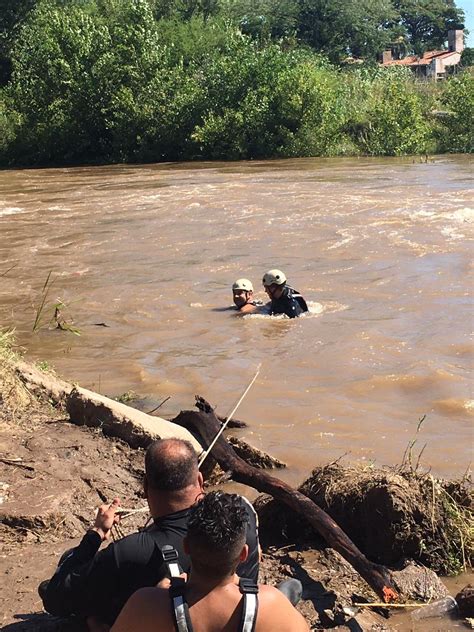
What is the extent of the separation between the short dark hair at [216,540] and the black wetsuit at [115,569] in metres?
0.61

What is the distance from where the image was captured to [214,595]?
2691 mm

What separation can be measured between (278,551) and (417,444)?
256cm

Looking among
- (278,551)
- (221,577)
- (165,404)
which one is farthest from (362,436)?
(221,577)

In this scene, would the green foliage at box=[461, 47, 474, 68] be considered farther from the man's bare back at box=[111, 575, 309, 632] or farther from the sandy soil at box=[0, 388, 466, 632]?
the man's bare back at box=[111, 575, 309, 632]

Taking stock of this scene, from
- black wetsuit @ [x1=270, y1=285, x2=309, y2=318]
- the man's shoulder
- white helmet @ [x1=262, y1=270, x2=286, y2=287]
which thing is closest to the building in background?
black wetsuit @ [x1=270, y1=285, x2=309, y2=318]

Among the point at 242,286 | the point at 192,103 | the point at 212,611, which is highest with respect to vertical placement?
the point at 192,103

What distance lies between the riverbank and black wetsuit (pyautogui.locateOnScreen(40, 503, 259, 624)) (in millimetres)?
331

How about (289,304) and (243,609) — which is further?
(289,304)

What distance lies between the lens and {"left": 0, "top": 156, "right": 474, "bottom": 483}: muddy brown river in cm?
777

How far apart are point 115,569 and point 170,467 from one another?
0.45 metres

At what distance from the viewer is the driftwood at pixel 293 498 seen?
4148 mm

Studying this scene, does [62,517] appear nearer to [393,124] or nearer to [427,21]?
[393,124]

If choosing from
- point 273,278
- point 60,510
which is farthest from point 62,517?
point 273,278

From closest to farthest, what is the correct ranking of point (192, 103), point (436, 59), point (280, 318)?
point (280, 318)
point (192, 103)
point (436, 59)
